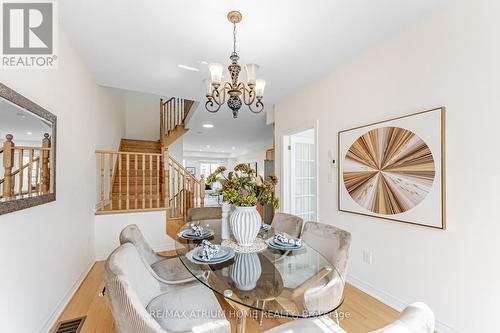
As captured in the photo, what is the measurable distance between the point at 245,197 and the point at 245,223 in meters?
0.19

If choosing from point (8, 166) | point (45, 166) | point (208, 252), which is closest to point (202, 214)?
point (208, 252)

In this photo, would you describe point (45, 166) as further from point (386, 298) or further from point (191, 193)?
point (386, 298)

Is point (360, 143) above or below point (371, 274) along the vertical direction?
above

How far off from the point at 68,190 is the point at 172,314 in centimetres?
172

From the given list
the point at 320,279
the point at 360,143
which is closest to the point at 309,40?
the point at 360,143

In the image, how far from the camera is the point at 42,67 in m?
1.76

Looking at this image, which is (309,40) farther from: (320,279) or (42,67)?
(42,67)

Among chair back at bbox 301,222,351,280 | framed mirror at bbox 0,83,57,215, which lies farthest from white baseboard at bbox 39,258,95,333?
chair back at bbox 301,222,351,280

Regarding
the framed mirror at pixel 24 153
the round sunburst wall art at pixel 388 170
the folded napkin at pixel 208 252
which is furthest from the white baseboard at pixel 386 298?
the framed mirror at pixel 24 153

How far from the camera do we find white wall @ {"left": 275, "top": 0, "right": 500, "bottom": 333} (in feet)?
4.97

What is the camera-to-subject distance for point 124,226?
3412mm

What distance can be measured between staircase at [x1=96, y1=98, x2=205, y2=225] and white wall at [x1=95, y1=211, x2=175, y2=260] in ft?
0.33

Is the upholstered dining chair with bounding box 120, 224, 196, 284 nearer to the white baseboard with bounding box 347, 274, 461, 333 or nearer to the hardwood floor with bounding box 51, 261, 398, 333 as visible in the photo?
the hardwood floor with bounding box 51, 261, 398, 333

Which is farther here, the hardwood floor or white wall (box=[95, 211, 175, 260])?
white wall (box=[95, 211, 175, 260])
